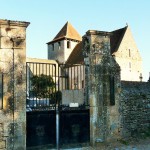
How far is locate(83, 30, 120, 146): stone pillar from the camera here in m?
Result: 10.0

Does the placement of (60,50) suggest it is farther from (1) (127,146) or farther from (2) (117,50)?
(1) (127,146)

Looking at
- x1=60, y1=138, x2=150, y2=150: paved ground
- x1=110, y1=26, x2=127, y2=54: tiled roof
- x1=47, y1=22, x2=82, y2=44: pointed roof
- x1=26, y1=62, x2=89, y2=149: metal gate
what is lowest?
x1=60, y1=138, x2=150, y2=150: paved ground

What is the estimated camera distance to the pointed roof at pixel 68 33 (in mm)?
53569

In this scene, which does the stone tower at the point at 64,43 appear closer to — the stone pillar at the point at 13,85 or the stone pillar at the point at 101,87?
the stone pillar at the point at 101,87

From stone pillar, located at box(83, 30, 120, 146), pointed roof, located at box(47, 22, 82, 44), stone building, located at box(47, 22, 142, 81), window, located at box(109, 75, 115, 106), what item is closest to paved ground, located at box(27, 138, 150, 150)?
stone pillar, located at box(83, 30, 120, 146)

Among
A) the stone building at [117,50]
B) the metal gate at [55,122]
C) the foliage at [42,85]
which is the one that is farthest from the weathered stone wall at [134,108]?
the stone building at [117,50]

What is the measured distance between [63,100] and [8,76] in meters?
3.81

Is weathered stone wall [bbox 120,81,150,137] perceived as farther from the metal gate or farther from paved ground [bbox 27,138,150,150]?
the metal gate

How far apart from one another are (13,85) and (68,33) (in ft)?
152

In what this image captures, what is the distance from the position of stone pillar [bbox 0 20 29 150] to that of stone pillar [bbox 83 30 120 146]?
2655mm

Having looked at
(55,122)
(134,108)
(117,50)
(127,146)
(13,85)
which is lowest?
(127,146)

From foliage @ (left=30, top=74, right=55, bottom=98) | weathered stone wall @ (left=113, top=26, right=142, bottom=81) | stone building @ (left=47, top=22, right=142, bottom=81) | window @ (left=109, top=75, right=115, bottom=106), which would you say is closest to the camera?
foliage @ (left=30, top=74, right=55, bottom=98)

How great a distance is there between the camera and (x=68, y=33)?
53.9 m

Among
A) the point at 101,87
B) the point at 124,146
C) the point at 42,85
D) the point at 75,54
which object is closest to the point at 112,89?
the point at 101,87
